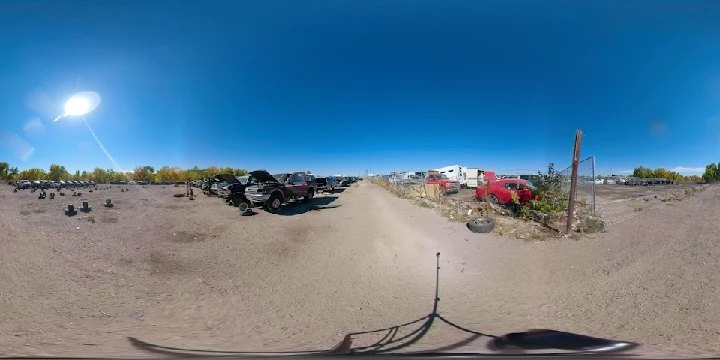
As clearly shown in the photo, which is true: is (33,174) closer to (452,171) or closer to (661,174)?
(452,171)

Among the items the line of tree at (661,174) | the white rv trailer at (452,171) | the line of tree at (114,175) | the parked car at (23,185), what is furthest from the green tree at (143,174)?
the line of tree at (661,174)

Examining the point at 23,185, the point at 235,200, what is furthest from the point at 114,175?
the point at 235,200

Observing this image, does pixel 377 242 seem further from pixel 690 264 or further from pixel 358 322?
pixel 690 264

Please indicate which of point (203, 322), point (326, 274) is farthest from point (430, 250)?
point (203, 322)

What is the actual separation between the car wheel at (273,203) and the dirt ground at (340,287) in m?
4.56

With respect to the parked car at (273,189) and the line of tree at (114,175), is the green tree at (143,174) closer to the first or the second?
the line of tree at (114,175)

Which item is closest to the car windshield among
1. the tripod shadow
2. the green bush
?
the green bush

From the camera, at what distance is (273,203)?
40.9 feet

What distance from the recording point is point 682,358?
2.19 meters

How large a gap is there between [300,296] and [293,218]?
22.8 feet

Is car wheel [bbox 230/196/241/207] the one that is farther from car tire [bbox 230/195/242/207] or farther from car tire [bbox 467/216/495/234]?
car tire [bbox 467/216/495/234]

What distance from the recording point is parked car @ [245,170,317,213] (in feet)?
40.8

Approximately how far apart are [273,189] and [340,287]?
30.2 feet

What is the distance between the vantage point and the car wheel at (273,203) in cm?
1238
